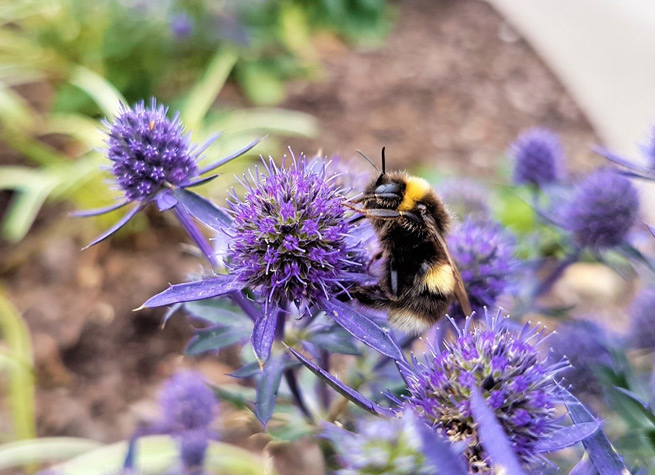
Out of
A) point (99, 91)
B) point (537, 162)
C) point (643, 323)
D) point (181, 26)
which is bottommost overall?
point (643, 323)

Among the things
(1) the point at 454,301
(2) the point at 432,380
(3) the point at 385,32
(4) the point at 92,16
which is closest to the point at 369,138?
(3) the point at 385,32

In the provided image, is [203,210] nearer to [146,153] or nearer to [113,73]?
[146,153]

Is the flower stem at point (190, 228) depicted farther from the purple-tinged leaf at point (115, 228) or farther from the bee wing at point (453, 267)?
the bee wing at point (453, 267)

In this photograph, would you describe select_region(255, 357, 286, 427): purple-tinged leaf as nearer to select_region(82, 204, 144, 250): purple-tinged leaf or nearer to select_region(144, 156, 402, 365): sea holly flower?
select_region(144, 156, 402, 365): sea holly flower

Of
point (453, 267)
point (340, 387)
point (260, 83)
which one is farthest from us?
point (260, 83)

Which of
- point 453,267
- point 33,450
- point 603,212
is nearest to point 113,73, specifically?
point 33,450

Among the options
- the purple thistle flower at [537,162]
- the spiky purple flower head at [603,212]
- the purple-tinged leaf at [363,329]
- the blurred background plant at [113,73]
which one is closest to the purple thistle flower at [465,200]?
the purple thistle flower at [537,162]
